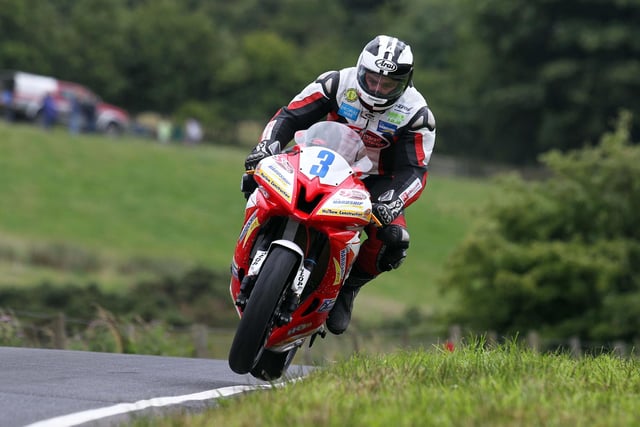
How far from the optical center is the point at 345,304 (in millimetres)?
9180

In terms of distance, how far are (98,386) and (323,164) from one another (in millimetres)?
2069

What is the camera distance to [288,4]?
325ft

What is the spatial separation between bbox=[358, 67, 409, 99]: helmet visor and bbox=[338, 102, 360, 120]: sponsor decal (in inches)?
8.7

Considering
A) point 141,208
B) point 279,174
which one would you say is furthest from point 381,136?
point 141,208

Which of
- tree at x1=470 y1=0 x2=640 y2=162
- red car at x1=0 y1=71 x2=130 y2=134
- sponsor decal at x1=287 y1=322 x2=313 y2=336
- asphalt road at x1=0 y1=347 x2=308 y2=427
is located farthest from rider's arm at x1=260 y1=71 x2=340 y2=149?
tree at x1=470 y1=0 x2=640 y2=162

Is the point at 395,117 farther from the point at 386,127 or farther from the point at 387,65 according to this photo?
the point at 387,65

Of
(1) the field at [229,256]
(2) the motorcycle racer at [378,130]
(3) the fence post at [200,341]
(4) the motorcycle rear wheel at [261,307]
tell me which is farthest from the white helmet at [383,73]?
(3) the fence post at [200,341]

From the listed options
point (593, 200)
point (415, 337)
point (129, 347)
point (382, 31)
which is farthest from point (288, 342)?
point (382, 31)

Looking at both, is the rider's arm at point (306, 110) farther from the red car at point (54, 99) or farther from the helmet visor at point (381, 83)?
the red car at point (54, 99)

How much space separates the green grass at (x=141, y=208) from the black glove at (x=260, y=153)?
2654 cm

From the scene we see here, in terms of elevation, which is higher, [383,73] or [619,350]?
[383,73]

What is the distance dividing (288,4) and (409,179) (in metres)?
91.6

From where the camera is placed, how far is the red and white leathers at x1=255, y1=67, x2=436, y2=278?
8.82 metres

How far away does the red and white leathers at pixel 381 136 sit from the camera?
28.9ft
